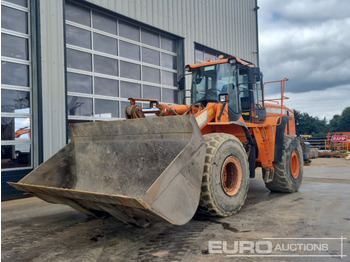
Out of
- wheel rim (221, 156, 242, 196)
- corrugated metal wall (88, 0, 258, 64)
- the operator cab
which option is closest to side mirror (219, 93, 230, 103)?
the operator cab

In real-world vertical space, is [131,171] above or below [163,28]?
below

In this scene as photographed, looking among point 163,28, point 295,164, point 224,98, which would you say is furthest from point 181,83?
point 163,28

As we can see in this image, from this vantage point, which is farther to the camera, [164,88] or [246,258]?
[164,88]

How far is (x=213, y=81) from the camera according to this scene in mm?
6387

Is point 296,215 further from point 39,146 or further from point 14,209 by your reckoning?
point 39,146

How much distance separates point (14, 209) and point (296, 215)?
17.2 ft

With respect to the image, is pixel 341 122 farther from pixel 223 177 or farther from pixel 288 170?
pixel 223 177

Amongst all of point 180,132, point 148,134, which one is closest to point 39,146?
point 148,134

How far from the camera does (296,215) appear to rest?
5121 millimetres

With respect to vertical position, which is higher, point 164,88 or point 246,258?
point 164,88

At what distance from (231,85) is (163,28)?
6.23 meters

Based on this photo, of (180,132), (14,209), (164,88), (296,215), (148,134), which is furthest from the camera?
(164,88)

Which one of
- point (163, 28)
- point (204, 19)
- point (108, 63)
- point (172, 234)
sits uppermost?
point (204, 19)

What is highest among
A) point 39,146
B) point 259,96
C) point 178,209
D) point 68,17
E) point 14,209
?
point 68,17
